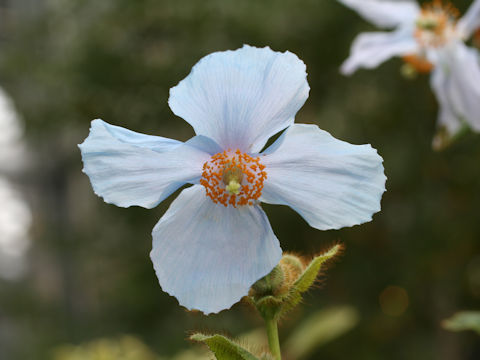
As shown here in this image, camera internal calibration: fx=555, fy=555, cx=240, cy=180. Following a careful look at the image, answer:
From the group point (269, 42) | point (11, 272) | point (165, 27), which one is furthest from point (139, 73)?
point (11, 272)

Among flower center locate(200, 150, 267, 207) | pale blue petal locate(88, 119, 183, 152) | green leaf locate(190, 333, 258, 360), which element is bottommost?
green leaf locate(190, 333, 258, 360)

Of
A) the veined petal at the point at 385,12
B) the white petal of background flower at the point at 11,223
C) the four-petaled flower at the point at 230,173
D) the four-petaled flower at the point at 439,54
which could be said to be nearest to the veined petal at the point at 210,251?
the four-petaled flower at the point at 230,173

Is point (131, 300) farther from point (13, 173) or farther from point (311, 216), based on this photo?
point (311, 216)

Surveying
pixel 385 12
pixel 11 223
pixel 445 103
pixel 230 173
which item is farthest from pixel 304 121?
pixel 11 223

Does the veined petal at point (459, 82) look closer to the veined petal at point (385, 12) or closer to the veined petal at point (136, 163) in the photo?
the veined petal at point (385, 12)

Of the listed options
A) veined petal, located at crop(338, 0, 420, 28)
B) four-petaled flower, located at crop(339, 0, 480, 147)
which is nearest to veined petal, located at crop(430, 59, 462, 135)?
four-petaled flower, located at crop(339, 0, 480, 147)

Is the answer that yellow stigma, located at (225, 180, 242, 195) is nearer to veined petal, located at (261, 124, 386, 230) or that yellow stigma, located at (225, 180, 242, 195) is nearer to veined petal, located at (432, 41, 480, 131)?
veined petal, located at (261, 124, 386, 230)

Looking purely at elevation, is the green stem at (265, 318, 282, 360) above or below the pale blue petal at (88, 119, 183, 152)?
below
